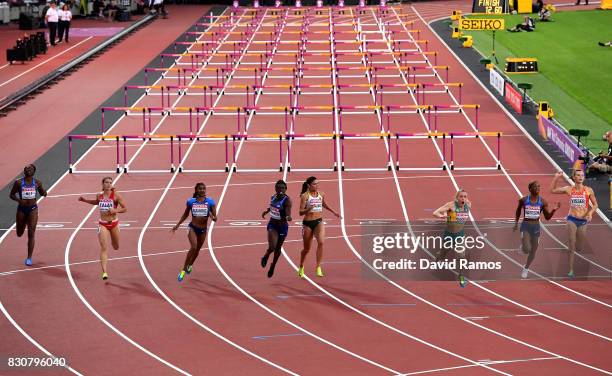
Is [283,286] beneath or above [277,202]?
beneath

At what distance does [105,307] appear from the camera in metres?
18.9

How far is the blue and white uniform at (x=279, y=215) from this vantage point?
19.8m

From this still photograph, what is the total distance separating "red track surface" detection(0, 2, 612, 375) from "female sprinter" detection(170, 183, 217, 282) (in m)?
0.41

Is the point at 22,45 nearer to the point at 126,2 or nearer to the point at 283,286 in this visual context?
the point at 126,2

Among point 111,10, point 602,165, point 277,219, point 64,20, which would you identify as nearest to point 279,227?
point 277,219

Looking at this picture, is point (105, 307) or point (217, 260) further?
point (217, 260)

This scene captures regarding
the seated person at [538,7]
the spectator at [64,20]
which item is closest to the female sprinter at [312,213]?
the spectator at [64,20]

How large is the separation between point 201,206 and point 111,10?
46906mm

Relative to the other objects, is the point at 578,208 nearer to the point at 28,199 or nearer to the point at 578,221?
the point at 578,221

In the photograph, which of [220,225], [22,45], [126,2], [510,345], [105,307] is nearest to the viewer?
[510,345]

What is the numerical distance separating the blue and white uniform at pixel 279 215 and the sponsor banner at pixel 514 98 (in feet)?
61.9

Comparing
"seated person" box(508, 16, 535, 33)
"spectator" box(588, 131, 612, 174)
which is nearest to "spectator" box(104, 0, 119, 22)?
"seated person" box(508, 16, 535, 33)

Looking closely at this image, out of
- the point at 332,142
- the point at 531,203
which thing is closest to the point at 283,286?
the point at 531,203

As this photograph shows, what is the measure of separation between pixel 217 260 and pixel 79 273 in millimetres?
2371
